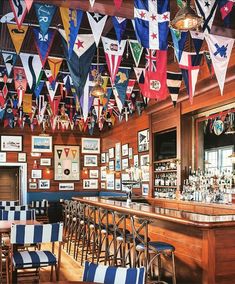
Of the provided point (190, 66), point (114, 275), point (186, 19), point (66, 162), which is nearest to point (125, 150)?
point (66, 162)

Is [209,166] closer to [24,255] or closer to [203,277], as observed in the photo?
[203,277]

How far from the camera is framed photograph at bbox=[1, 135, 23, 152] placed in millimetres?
12023

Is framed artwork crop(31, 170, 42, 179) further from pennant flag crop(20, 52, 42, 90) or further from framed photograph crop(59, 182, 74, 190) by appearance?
pennant flag crop(20, 52, 42, 90)

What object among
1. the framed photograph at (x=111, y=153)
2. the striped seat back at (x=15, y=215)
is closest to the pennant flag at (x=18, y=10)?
the striped seat back at (x=15, y=215)

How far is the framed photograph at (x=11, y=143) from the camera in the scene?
39.4ft

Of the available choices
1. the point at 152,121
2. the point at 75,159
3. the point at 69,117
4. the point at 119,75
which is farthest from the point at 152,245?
the point at 75,159

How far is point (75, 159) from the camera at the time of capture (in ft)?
42.2

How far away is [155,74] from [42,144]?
724 cm

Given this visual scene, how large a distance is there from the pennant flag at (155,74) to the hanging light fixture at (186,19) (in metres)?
2.38

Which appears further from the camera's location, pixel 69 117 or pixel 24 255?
pixel 69 117

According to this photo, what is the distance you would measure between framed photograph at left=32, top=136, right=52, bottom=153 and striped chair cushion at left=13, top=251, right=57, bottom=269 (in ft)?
26.9

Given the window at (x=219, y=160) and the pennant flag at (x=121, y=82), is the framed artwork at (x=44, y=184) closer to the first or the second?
the pennant flag at (x=121, y=82)

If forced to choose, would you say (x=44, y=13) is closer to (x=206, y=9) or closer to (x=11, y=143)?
(x=206, y=9)

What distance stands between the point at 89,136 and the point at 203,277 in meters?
9.70
